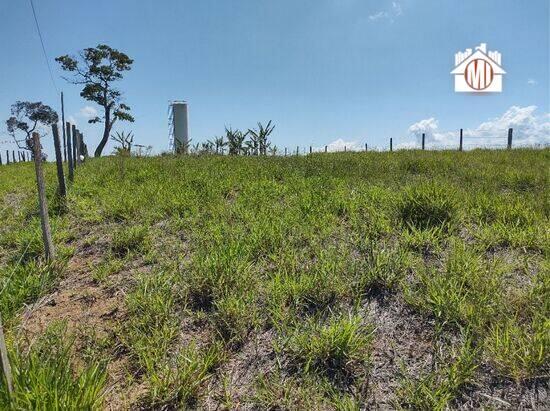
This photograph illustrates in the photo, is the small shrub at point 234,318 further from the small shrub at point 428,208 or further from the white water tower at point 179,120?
the white water tower at point 179,120

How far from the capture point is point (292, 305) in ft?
9.68

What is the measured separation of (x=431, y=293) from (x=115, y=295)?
2937 millimetres

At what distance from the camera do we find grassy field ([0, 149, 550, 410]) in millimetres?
2229

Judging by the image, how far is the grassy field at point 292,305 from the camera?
223 cm

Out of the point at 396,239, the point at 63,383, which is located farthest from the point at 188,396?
the point at 396,239

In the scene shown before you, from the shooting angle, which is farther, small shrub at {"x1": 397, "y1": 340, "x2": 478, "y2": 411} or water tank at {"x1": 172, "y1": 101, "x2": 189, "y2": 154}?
water tank at {"x1": 172, "y1": 101, "x2": 189, "y2": 154}

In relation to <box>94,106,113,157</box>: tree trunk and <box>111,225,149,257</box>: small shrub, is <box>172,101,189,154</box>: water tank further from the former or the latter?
<box>111,225,149,257</box>: small shrub

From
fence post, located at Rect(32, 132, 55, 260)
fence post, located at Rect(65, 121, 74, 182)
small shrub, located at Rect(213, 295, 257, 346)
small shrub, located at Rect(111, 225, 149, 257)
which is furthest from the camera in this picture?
fence post, located at Rect(65, 121, 74, 182)

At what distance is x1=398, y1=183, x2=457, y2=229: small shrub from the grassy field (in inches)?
0.9

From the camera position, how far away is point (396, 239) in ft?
12.8

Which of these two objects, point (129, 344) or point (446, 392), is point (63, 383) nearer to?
point (129, 344)

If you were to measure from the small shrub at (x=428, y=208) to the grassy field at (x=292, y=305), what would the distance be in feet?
0.08

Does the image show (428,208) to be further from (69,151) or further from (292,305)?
(69,151)

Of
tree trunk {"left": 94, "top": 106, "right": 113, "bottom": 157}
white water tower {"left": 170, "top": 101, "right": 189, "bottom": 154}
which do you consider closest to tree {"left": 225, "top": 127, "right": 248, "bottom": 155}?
white water tower {"left": 170, "top": 101, "right": 189, "bottom": 154}
